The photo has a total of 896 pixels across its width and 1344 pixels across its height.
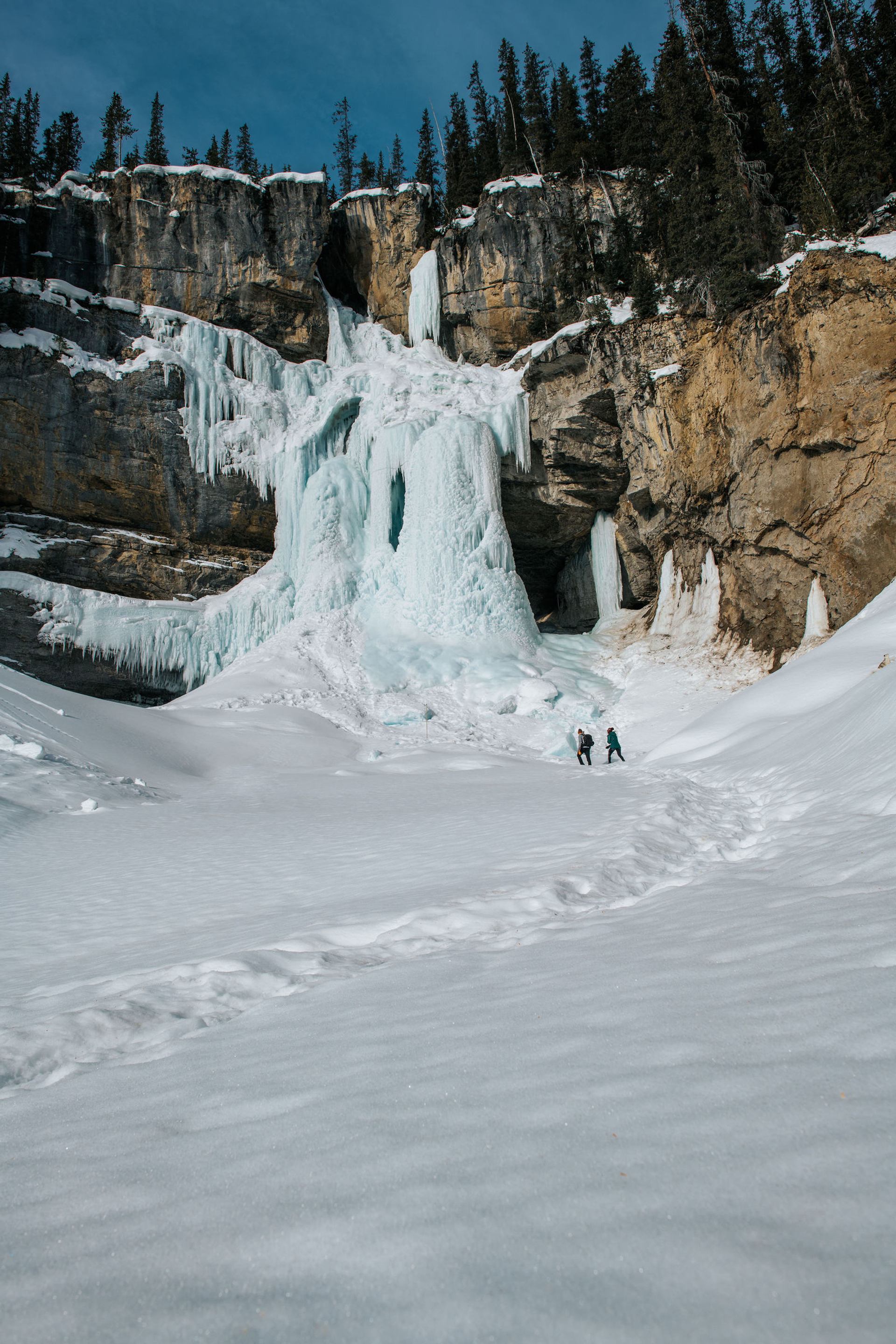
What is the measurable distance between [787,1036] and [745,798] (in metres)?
6.10

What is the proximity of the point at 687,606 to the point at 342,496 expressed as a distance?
41.4ft

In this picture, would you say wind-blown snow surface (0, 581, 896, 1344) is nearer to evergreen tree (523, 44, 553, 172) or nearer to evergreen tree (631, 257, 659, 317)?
evergreen tree (631, 257, 659, 317)

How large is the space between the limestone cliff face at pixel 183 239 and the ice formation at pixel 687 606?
63.7ft

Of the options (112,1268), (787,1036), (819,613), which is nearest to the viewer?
(112,1268)

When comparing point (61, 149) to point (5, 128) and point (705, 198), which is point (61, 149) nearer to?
point (5, 128)

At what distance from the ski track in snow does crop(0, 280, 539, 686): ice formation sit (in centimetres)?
1793

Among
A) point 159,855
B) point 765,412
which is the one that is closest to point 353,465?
point 765,412

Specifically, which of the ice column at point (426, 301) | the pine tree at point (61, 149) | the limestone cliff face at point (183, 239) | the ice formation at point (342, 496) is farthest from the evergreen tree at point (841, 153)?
the pine tree at point (61, 149)

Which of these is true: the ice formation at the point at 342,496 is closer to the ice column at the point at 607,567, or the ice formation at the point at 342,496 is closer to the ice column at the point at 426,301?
the ice column at the point at 426,301

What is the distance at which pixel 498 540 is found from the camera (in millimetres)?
24156

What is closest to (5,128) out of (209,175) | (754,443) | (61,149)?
(61,149)

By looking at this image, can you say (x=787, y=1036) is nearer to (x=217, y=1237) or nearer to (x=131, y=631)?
(x=217, y=1237)

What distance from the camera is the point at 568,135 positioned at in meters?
31.7

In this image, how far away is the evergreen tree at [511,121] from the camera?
3462 cm
